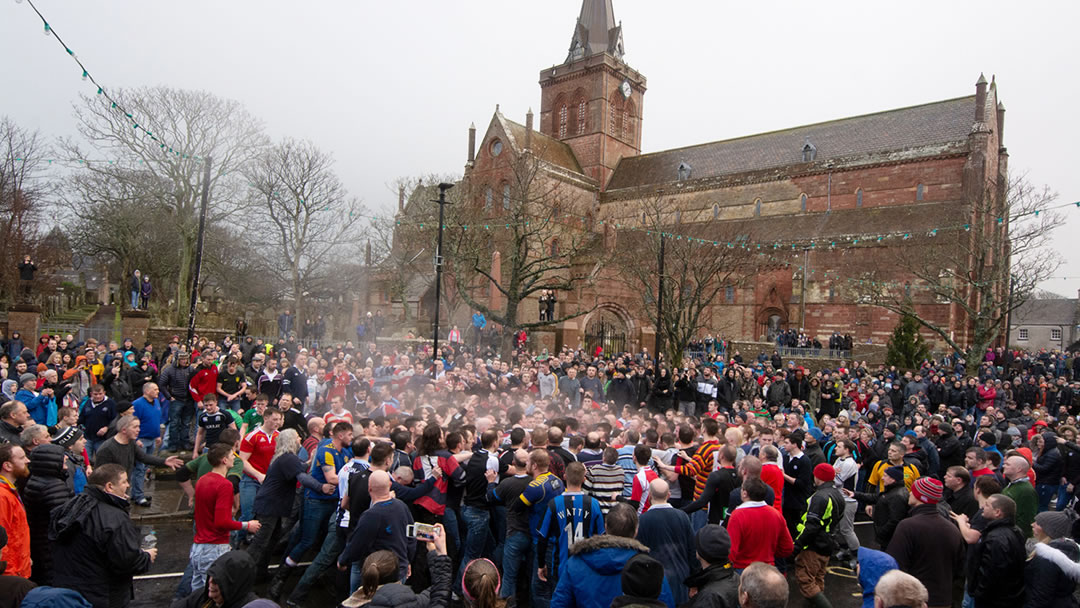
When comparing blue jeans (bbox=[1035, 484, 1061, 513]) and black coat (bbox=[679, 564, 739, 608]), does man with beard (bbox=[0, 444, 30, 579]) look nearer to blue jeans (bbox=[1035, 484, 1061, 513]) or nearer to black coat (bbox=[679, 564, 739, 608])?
black coat (bbox=[679, 564, 739, 608])

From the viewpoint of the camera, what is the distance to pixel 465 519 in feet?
20.4

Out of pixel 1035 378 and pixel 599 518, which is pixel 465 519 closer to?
pixel 599 518

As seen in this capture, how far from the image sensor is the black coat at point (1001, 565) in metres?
4.60

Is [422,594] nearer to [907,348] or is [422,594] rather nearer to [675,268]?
[675,268]

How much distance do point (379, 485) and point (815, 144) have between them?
41.2 meters

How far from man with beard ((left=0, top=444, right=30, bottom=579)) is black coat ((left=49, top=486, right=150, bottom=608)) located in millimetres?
494

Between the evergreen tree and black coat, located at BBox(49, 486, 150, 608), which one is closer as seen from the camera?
black coat, located at BBox(49, 486, 150, 608)

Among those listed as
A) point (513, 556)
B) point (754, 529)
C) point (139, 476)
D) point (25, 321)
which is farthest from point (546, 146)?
point (754, 529)

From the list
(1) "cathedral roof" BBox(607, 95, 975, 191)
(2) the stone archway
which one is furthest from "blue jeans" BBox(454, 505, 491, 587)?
(1) "cathedral roof" BBox(607, 95, 975, 191)

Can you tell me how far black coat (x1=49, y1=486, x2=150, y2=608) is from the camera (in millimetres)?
4027

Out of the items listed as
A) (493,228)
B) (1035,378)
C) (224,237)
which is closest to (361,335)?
(493,228)

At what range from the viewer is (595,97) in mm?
49219

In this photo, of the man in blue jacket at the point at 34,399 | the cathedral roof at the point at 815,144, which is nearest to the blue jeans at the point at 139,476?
the man in blue jacket at the point at 34,399

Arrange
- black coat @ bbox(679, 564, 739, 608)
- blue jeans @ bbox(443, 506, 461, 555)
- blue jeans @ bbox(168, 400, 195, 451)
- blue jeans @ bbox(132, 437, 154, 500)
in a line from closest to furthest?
black coat @ bbox(679, 564, 739, 608)
blue jeans @ bbox(443, 506, 461, 555)
blue jeans @ bbox(132, 437, 154, 500)
blue jeans @ bbox(168, 400, 195, 451)
